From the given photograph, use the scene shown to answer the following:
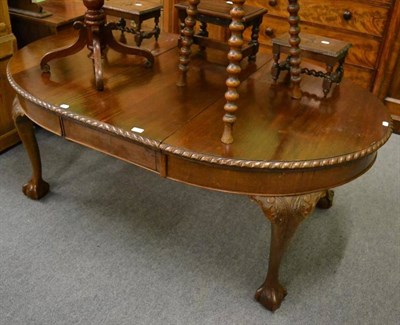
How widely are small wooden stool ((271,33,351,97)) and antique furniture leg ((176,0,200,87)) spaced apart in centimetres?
34

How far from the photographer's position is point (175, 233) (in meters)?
1.91

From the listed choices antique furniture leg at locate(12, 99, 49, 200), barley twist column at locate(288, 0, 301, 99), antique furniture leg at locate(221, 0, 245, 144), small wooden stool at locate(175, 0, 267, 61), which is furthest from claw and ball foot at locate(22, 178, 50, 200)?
barley twist column at locate(288, 0, 301, 99)

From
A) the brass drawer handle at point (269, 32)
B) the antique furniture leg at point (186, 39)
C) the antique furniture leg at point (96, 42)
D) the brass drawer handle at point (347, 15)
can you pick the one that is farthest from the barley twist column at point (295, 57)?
the brass drawer handle at point (269, 32)

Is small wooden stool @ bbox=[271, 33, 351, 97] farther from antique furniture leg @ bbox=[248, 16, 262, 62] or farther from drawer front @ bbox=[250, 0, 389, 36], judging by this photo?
drawer front @ bbox=[250, 0, 389, 36]

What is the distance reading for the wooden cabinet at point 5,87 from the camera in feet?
6.99

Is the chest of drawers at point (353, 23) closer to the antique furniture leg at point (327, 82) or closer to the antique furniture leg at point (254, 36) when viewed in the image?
the antique furniture leg at point (254, 36)

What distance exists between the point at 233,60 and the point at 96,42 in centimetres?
67

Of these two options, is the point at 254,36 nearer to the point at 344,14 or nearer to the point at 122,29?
the point at 122,29

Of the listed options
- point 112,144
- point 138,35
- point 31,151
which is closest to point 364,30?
point 138,35

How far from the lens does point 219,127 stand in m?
1.40

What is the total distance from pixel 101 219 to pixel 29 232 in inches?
12.1

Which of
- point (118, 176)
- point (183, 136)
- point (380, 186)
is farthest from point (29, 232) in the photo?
point (380, 186)

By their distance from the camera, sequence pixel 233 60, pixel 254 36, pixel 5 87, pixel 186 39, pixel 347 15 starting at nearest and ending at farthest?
pixel 233 60 → pixel 186 39 → pixel 254 36 → pixel 5 87 → pixel 347 15

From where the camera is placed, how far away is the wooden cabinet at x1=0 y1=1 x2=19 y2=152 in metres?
2.13
